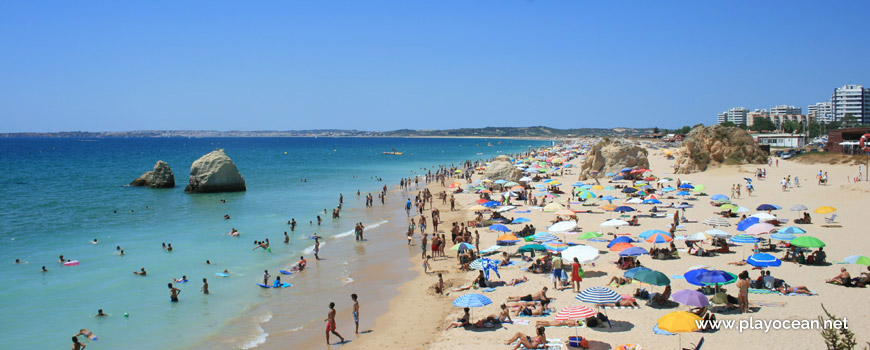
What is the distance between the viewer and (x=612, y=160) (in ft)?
145

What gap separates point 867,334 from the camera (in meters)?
10.6

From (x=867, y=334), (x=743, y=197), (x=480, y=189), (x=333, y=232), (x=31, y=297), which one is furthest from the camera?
(x=480, y=189)

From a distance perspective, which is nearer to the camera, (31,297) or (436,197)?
(31,297)

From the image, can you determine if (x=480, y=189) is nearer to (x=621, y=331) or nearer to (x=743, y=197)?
(x=743, y=197)

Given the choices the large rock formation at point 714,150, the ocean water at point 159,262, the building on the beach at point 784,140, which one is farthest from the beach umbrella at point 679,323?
the building on the beach at point 784,140

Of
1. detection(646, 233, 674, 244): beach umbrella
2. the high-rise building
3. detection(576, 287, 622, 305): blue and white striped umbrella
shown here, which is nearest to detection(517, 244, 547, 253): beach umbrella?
detection(646, 233, 674, 244): beach umbrella

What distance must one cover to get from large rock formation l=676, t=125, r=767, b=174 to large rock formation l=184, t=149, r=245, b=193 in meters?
36.7

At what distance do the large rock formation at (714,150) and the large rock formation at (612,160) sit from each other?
421 cm

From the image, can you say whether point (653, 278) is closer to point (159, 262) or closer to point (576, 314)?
point (576, 314)

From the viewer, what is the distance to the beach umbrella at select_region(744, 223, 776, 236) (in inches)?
687

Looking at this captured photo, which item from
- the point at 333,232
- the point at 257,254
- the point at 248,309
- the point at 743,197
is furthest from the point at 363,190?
the point at 248,309

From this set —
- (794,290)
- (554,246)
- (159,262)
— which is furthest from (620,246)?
(159,262)

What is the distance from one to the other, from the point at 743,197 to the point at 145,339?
30074mm

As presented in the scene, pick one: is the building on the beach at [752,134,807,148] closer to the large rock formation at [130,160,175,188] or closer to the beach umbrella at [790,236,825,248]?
the beach umbrella at [790,236,825,248]
